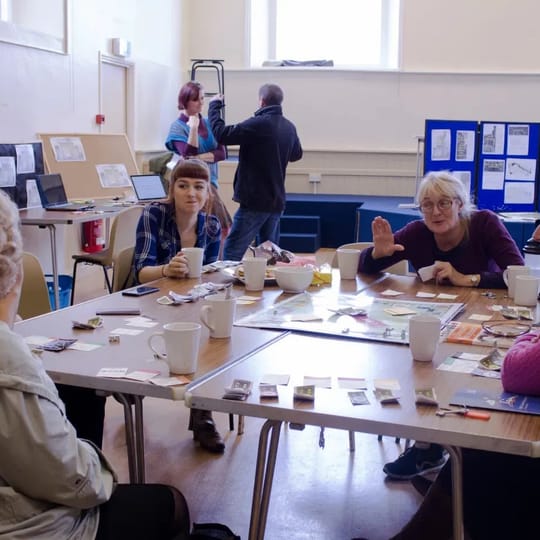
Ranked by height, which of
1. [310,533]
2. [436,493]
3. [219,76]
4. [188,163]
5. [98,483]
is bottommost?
[310,533]

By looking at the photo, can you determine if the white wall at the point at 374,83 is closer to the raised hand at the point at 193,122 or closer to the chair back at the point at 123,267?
the raised hand at the point at 193,122

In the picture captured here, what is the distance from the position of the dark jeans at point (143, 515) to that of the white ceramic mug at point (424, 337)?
67 centimetres

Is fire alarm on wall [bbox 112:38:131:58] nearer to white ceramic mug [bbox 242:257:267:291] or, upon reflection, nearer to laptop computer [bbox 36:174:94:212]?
laptop computer [bbox 36:174:94:212]

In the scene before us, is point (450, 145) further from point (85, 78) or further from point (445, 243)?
point (445, 243)

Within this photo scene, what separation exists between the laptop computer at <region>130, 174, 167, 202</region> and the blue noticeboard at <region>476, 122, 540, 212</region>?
262 cm

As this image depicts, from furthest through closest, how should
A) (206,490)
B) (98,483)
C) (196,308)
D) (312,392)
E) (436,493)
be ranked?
1. (206,490)
2. (196,308)
3. (436,493)
4. (312,392)
5. (98,483)

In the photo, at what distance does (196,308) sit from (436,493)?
3.02 feet

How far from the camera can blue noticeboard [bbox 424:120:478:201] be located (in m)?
6.49

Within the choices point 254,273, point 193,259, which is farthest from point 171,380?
point 193,259

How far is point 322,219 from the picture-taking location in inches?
348

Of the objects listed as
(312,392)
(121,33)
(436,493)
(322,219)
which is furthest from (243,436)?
(322,219)

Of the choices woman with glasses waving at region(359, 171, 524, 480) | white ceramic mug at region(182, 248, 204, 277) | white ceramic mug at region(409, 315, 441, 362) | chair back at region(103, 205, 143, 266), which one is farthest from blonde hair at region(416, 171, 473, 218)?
chair back at region(103, 205, 143, 266)

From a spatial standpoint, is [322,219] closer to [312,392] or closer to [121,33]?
[121,33]

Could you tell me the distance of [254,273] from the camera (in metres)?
2.76
